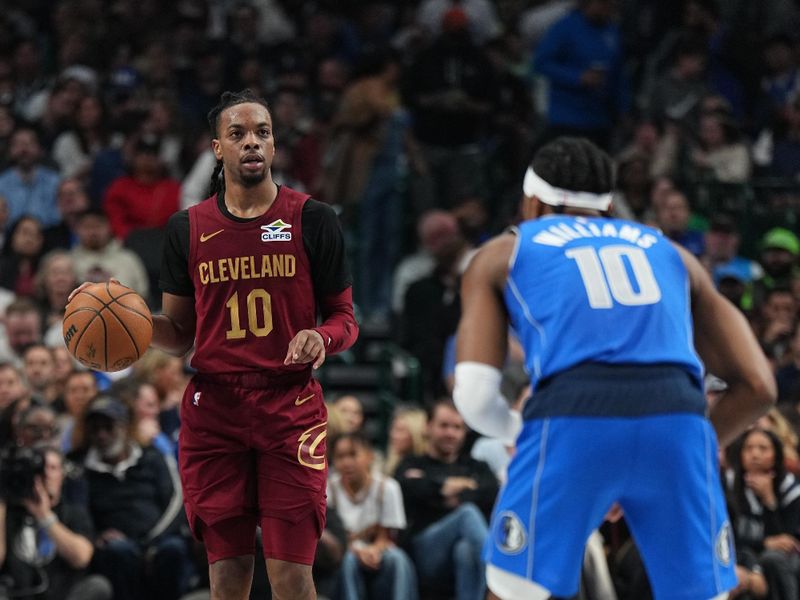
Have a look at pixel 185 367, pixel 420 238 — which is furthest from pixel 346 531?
pixel 420 238

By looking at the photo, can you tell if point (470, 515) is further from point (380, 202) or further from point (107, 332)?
point (107, 332)

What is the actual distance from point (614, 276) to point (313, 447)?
1.63 m

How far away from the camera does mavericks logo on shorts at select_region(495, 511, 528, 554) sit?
457 centimetres

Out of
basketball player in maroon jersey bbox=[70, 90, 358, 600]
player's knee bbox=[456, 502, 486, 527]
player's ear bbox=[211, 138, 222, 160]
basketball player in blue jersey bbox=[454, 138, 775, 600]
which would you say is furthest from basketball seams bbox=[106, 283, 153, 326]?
player's knee bbox=[456, 502, 486, 527]

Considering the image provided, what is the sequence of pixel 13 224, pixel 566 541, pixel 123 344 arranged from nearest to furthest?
1. pixel 566 541
2. pixel 123 344
3. pixel 13 224

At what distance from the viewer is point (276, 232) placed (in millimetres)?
5734

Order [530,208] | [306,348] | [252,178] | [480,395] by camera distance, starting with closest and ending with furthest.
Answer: [480,395] < [530,208] < [306,348] < [252,178]

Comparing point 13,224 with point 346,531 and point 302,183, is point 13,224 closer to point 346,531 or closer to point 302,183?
point 302,183

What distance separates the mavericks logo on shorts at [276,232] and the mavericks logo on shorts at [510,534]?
5.20 ft

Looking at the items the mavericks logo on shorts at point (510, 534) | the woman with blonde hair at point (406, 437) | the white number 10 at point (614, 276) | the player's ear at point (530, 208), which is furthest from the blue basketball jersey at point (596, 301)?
the woman with blonde hair at point (406, 437)

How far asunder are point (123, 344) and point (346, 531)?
14.0ft

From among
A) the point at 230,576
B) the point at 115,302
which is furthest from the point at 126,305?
the point at 230,576

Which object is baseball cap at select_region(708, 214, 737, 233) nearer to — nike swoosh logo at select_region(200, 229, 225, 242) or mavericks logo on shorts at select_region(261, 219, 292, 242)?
mavericks logo on shorts at select_region(261, 219, 292, 242)

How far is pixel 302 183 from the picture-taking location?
13.9 m
